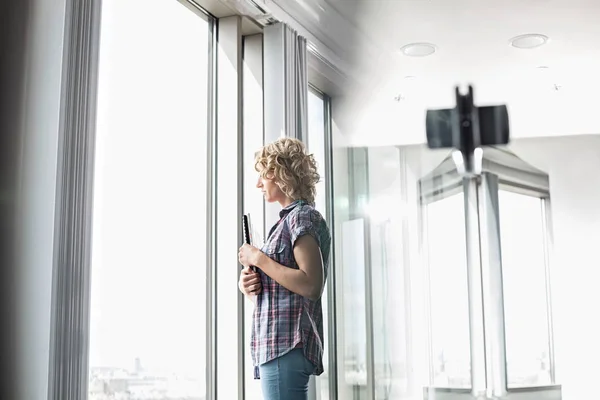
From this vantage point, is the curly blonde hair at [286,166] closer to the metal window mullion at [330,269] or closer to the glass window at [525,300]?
the metal window mullion at [330,269]

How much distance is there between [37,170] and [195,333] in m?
1.24

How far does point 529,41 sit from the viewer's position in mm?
3826

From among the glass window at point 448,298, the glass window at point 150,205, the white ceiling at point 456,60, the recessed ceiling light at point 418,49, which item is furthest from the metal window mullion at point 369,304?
the glass window at point 150,205

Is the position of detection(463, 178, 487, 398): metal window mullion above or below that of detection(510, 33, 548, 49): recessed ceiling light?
below

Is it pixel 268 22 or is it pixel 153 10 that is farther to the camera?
pixel 268 22

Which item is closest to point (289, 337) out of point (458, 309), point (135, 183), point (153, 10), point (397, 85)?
point (135, 183)

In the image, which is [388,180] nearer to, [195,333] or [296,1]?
[296,1]

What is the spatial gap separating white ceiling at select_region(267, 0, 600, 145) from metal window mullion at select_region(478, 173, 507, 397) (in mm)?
665

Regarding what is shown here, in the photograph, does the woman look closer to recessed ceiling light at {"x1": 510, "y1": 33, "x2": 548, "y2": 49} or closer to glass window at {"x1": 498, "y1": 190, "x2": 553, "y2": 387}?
recessed ceiling light at {"x1": 510, "y1": 33, "x2": 548, "y2": 49}

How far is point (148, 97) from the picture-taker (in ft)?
8.79

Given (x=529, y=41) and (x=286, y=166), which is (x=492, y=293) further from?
(x=286, y=166)

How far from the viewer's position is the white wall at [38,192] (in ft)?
5.99

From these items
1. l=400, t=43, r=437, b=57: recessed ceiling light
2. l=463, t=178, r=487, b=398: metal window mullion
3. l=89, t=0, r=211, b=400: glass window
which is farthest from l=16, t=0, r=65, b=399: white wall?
l=463, t=178, r=487, b=398: metal window mullion

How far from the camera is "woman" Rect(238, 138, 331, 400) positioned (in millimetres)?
1966
